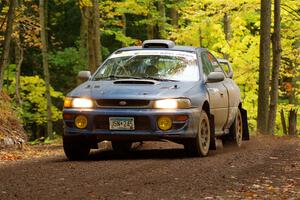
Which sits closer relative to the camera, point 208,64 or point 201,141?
point 201,141

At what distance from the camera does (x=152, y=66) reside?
1094 centimetres

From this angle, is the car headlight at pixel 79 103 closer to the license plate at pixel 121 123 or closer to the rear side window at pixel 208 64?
the license plate at pixel 121 123

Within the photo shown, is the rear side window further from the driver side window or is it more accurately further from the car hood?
the car hood

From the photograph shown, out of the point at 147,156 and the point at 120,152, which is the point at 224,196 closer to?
the point at 147,156

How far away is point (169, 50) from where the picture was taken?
11.5 meters

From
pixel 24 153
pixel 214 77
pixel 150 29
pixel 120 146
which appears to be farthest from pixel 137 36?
pixel 214 77

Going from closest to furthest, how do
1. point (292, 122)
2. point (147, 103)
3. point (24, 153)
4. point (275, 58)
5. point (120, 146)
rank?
1. point (147, 103)
2. point (120, 146)
3. point (24, 153)
4. point (275, 58)
5. point (292, 122)

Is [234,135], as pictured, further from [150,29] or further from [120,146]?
[150,29]

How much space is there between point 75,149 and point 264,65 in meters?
11.3

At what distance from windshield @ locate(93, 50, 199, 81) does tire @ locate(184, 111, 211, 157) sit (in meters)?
0.73

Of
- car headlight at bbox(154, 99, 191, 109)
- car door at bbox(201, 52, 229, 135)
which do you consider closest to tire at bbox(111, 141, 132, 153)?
car door at bbox(201, 52, 229, 135)

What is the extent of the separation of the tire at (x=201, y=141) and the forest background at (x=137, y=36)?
1195 cm

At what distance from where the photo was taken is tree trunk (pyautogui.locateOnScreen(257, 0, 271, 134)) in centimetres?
1986

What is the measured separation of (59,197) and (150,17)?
2676cm
